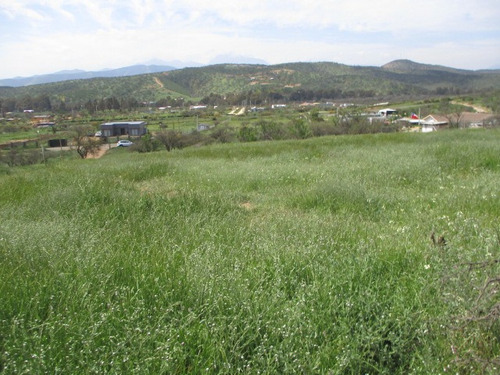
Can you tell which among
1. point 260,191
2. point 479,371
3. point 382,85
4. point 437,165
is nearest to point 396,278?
point 479,371

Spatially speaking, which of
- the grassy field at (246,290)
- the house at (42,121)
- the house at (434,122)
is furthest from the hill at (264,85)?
the grassy field at (246,290)

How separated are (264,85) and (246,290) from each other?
119 meters

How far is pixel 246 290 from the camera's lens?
8.32 feet

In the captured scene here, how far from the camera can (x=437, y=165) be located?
8359 mm

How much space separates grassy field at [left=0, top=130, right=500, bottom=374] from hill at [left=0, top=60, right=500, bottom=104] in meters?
89.8

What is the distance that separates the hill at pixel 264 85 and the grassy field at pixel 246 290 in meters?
89.8

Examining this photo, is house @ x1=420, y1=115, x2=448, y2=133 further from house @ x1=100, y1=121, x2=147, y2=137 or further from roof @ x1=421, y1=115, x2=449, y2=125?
house @ x1=100, y1=121, x2=147, y2=137

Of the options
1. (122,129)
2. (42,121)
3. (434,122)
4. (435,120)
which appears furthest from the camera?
(42,121)

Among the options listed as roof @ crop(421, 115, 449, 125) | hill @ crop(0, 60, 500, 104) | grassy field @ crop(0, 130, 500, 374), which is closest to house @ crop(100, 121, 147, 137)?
roof @ crop(421, 115, 449, 125)

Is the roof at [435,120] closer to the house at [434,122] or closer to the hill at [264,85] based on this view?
the house at [434,122]

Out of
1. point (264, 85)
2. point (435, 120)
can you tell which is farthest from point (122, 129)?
point (264, 85)

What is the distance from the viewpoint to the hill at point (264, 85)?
95438 millimetres

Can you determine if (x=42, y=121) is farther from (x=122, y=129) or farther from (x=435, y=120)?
(x=435, y=120)

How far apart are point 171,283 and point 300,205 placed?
10.9 ft
